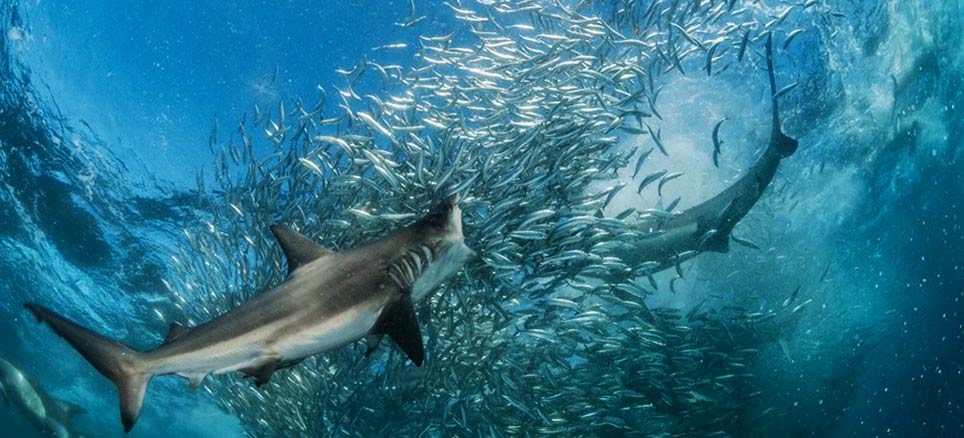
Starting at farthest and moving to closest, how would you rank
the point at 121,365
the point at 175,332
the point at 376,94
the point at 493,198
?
the point at 376,94, the point at 493,198, the point at 175,332, the point at 121,365

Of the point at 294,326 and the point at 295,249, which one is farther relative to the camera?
the point at 295,249

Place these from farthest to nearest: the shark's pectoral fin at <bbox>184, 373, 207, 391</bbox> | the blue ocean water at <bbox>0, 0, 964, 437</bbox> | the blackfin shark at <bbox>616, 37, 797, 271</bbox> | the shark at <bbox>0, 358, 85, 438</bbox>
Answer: the shark at <bbox>0, 358, 85, 438</bbox> → the blue ocean water at <bbox>0, 0, 964, 437</bbox> → the blackfin shark at <bbox>616, 37, 797, 271</bbox> → the shark's pectoral fin at <bbox>184, 373, 207, 391</bbox>

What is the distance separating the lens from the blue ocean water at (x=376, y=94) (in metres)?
11.0

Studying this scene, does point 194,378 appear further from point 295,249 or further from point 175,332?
point 295,249

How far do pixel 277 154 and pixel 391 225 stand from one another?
2.74 meters

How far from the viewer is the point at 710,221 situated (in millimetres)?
10656

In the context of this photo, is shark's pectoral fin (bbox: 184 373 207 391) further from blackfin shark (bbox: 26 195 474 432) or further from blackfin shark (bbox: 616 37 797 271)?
blackfin shark (bbox: 616 37 797 271)

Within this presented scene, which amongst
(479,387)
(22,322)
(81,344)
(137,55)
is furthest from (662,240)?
(22,322)

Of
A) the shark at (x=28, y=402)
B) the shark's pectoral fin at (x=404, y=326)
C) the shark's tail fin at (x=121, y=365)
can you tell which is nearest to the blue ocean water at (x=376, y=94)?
the shark at (x=28, y=402)

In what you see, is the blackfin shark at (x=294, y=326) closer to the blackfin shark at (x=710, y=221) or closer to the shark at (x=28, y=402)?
the blackfin shark at (x=710, y=221)

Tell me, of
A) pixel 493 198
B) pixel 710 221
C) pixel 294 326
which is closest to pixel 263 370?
pixel 294 326

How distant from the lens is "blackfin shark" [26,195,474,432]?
117 inches

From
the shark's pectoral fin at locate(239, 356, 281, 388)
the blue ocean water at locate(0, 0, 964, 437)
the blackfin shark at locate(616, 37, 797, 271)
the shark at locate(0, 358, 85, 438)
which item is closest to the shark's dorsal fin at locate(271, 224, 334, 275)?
the shark's pectoral fin at locate(239, 356, 281, 388)

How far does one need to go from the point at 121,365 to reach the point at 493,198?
14.3 ft
